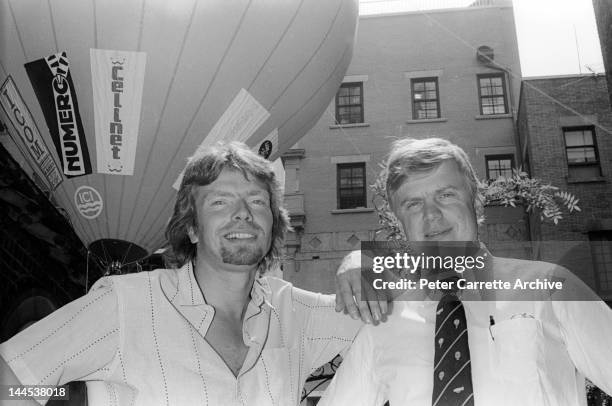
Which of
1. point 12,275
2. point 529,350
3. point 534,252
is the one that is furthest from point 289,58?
point 534,252

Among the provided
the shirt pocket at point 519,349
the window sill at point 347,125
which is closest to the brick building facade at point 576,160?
the window sill at point 347,125

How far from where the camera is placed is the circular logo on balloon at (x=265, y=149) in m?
3.37

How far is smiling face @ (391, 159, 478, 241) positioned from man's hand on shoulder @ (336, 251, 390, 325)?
0.62 feet

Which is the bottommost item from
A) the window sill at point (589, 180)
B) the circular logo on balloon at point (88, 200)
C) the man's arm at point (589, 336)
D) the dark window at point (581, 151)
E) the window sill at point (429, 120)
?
the man's arm at point (589, 336)

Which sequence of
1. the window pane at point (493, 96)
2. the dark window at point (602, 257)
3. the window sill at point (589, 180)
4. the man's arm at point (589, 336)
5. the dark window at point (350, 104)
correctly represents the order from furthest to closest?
the dark window at point (350, 104)
the window pane at point (493, 96)
the window sill at point (589, 180)
the dark window at point (602, 257)
the man's arm at point (589, 336)

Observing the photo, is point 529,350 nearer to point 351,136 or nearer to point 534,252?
point 534,252

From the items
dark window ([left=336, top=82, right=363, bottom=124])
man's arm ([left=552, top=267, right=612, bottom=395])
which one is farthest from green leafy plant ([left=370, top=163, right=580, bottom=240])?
dark window ([left=336, top=82, right=363, bottom=124])

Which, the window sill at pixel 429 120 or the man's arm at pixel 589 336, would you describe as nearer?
the man's arm at pixel 589 336

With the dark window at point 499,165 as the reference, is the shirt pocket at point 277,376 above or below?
below

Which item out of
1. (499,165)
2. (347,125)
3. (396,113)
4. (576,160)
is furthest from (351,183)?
(576,160)

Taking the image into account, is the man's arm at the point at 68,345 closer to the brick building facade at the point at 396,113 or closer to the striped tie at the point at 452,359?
the striped tie at the point at 452,359

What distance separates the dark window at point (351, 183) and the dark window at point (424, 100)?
203cm

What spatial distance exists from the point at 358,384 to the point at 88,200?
196 centimetres

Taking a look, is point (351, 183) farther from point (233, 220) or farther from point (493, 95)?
point (233, 220)
